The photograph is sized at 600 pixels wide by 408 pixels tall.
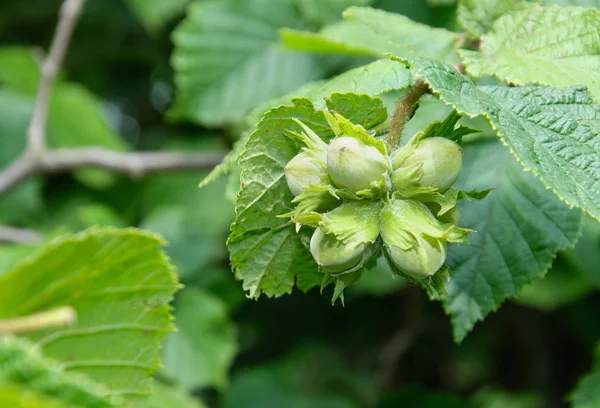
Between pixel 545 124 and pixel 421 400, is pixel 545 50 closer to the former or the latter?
pixel 545 124

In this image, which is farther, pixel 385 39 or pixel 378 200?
pixel 385 39

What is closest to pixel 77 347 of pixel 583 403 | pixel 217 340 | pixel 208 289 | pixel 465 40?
pixel 465 40

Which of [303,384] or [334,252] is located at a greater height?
[334,252]

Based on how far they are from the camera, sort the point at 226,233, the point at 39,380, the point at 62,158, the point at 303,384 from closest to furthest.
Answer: the point at 39,380 → the point at 62,158 → the point at 226,233 → the point at 303,384

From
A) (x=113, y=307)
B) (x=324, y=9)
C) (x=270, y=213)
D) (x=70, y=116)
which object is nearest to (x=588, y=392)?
(x=270, y=213)

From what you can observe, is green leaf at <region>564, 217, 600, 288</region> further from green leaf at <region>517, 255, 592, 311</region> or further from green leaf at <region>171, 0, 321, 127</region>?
green leaf at <region>171, 0, 321, 127</region>

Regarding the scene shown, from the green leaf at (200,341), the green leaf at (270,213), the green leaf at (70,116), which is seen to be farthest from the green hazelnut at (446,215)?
the green leaf at (70,116)

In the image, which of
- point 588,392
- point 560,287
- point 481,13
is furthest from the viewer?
point 560,287
